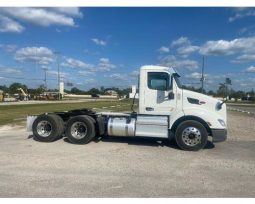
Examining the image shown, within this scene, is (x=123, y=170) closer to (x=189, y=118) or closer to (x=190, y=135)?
(x=190, y=135)

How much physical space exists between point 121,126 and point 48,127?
2.72 m

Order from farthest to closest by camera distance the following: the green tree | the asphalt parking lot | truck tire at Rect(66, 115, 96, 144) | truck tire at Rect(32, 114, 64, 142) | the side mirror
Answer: the green tree
truck tire at Rect(32, 114, 64, 142)
truck tire at Rect(66, 115, 96, 144)
the side mirror
the asphalt parking lot

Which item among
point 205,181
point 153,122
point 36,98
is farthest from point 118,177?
point 36,98

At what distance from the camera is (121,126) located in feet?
37.8

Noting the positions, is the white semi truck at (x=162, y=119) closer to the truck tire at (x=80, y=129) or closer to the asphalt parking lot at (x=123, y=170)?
the truck tire at (x=80, y=129)

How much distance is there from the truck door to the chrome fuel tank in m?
0.71

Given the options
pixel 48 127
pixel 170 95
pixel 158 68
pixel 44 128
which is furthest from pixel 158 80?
pixel 44 128

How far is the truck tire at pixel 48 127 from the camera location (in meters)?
11.9

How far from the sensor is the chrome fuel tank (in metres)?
11.4

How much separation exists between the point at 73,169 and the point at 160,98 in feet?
15.0

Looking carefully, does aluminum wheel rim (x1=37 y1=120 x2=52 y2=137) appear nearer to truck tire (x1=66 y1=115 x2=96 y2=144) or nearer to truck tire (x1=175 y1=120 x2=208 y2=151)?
truck tire (x1=66 y1=115 x2=96 y2=144)

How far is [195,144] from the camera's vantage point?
35.2 ft

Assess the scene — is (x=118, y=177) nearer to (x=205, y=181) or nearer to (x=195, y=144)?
(x=205, y=181)

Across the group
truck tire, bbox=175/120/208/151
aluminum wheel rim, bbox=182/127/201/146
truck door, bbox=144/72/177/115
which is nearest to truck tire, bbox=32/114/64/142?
truck door, bbox=144/72/177/115
